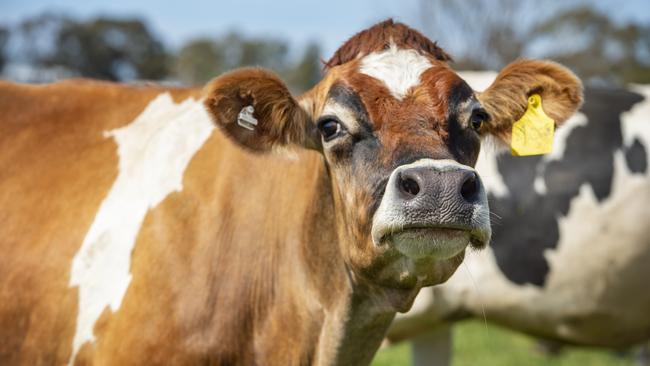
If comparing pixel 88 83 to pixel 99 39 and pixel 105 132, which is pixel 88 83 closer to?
pixel 105 132

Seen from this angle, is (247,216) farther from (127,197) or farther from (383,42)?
(383,42)

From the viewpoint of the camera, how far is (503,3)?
25.8 metres

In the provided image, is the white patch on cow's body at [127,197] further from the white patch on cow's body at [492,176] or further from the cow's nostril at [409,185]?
the white patch on cow's body at [492,176]

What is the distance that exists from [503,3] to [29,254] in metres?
24.0

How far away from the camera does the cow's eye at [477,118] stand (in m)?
3.17

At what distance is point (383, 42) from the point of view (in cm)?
331

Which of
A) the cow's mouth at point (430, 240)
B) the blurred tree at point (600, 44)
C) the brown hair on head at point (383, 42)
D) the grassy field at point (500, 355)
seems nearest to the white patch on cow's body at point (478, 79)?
the brown hair on head at point (383, 42)

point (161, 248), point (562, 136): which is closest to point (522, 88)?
point (161, 248)

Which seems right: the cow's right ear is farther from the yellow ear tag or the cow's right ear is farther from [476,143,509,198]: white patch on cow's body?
[476,143,509,198]: white patch on cow's body

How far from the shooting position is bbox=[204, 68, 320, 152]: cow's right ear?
10.9 ft

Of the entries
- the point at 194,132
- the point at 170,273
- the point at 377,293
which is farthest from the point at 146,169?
the point at 377,293

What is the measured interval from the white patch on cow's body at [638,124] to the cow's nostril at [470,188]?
322cm

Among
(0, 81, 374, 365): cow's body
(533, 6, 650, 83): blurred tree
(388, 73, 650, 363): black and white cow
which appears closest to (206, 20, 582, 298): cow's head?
(0, 81, 374, 365): cow's body

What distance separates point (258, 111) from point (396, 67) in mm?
640
